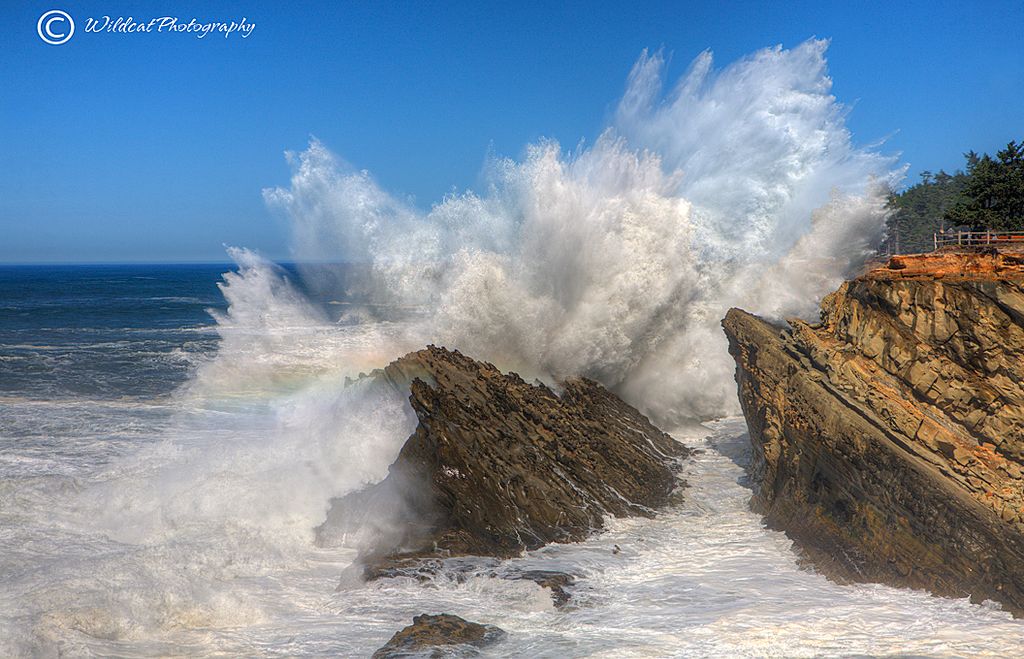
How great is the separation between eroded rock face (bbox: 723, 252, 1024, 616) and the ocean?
517mm

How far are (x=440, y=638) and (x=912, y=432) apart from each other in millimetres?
6821

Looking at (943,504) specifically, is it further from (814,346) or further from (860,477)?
(814,346)

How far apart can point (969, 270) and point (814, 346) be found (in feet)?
8.02

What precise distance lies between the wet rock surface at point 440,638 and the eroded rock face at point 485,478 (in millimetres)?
1990

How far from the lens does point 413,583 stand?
10.6 meters

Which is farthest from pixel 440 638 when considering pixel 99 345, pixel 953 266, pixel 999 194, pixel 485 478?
pixel 99 345

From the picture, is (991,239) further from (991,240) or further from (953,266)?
(953,266)

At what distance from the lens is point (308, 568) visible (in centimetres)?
1138

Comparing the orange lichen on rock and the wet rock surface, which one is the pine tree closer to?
the orange lichen on rock

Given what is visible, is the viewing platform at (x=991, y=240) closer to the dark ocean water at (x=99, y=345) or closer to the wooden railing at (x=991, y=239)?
the wooden railing at (x=991, y=239)

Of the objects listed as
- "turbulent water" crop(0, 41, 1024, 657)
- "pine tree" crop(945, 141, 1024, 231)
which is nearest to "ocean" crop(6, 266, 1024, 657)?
"turbulent water" crop(0, 41, 1024, 657)

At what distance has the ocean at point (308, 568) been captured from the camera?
9094 mm

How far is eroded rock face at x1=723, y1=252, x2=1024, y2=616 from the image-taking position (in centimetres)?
1030

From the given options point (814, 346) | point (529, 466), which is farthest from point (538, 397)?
point (814, 346)
